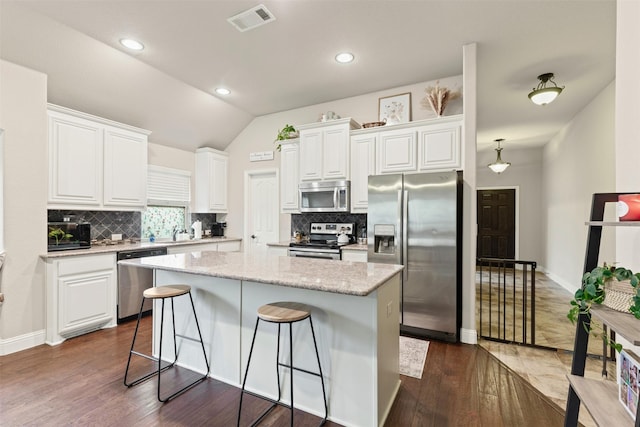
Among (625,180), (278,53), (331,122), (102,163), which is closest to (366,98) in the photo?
(331,122)

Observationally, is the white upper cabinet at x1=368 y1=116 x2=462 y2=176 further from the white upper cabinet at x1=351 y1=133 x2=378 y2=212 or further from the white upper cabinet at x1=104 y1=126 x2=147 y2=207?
the white upper cabinet at x1=104 y1=126 x2=147 y2=207

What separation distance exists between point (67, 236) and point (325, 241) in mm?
3095

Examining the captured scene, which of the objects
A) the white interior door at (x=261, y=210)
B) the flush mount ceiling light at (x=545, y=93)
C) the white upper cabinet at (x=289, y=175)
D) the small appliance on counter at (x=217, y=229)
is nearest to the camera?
the flush mount ceiling light at (x=545, y=93)

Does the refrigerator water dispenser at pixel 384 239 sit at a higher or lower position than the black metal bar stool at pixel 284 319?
higher

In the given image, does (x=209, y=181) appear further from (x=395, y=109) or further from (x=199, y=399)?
(x=199, y=399)

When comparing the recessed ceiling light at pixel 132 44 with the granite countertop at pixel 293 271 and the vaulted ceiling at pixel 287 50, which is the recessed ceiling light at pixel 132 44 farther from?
the granite countertop at pixel 293 271

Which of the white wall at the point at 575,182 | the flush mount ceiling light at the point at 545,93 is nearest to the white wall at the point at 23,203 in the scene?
the flush mount ceiling light at the point at 545,93

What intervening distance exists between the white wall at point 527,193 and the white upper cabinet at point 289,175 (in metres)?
5.39

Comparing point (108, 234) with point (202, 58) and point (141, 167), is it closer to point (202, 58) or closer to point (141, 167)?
point (141, 167)

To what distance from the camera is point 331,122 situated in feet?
13.2

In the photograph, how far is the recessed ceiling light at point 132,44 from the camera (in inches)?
118

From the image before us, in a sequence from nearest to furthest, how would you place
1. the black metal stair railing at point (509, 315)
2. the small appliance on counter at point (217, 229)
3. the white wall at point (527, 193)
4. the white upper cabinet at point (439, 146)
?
the black metal stair railing at point (509, 315), the white upper cabinet at point (439, 146), the small appliance on counter at point (217, 229), the white wall at point (527, 193)

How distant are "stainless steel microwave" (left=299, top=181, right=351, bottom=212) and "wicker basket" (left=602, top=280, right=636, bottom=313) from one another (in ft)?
9.41

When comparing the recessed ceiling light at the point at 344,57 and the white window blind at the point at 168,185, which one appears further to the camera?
the white window blind at the point at 168,185
